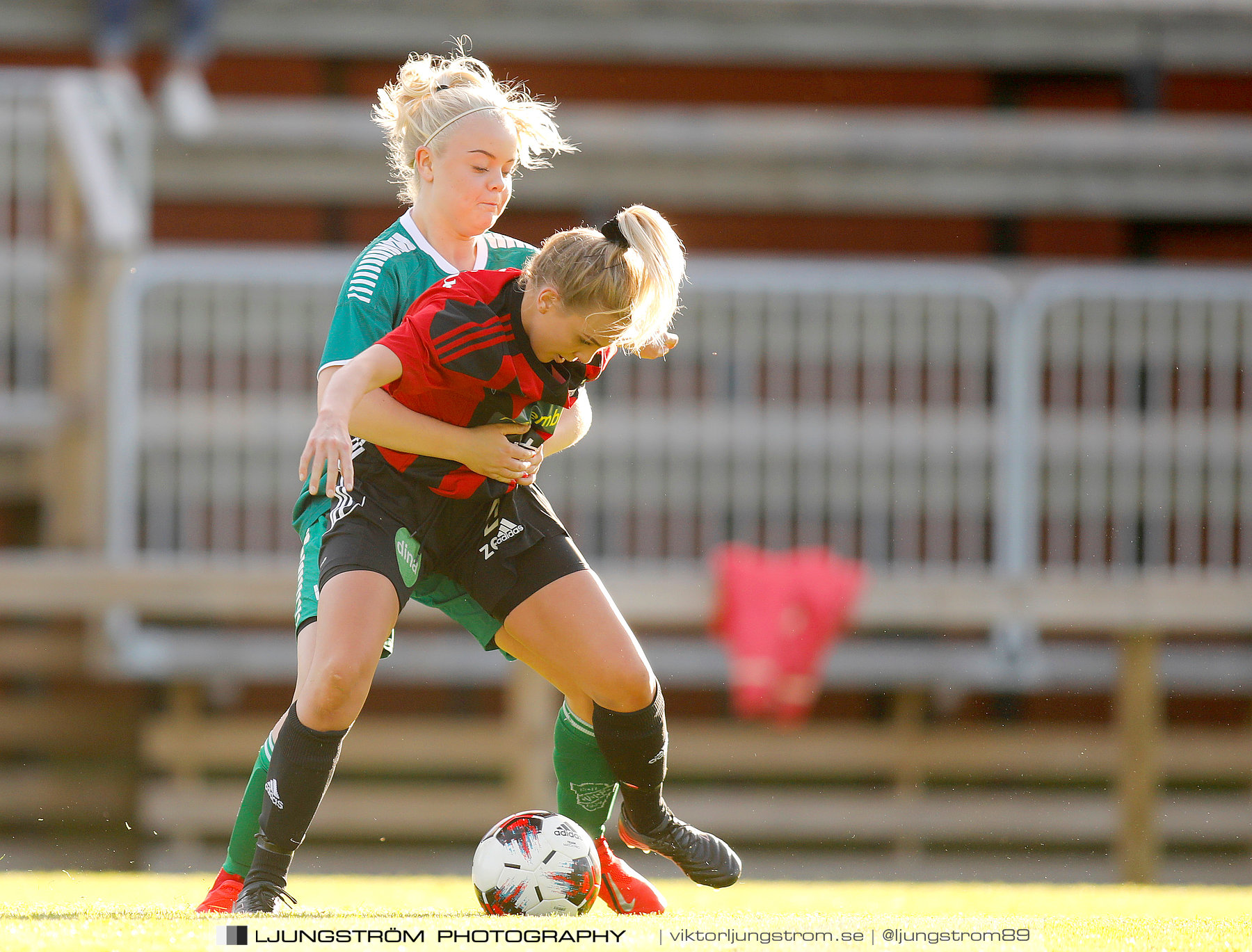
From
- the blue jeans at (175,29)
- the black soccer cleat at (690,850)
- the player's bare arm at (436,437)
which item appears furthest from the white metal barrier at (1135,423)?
the blue jeans at (175,29)

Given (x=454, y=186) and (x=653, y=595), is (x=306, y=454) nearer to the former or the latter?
(x=454, y=186)

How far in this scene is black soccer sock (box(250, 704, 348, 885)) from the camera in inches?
126

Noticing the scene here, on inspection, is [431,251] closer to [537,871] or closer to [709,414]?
[537,871]

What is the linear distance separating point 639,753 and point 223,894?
95 centimetres

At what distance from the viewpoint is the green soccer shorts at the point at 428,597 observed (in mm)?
3338

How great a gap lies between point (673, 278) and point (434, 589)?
883 millimetres

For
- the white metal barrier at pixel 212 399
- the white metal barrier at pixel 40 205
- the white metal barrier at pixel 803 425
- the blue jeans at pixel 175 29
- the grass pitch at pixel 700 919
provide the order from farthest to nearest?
the blue jeans at pixel 175 29
the white metal barrier at pixel 803 425
the white metal barrier at pixel 40 205
the white metal barrier at pixel 212 399
the grass pitch at pixel 700 919

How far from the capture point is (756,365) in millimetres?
7023

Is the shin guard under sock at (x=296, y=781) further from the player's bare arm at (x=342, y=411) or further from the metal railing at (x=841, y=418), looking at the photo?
the metal railing at (x=841, y=418)

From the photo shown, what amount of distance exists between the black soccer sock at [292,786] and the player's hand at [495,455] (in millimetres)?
613

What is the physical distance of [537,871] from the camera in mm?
3305

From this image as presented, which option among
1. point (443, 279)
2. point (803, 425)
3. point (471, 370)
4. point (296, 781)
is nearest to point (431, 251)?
point (443, 279)

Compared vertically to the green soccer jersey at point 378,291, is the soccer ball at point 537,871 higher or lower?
lower

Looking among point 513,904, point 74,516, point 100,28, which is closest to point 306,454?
point 513,904
